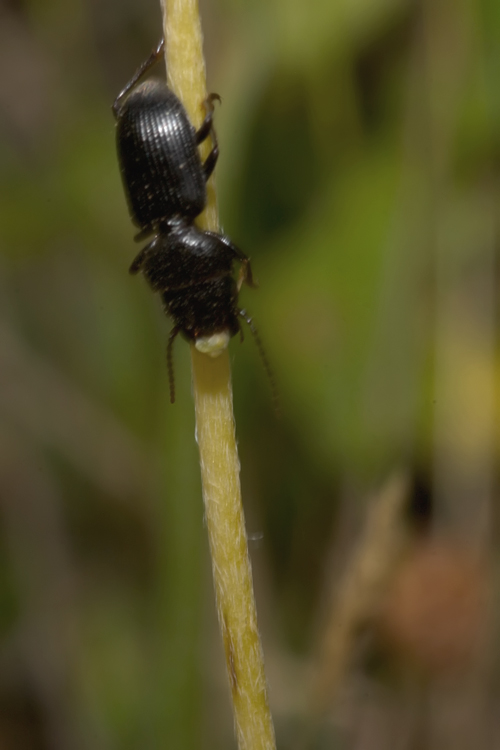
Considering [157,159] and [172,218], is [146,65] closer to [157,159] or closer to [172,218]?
[157,159]

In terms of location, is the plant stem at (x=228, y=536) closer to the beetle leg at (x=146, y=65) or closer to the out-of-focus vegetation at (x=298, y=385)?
the beetle leg at (x=146, y=65)

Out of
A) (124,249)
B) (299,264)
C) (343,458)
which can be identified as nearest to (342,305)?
(299,264)

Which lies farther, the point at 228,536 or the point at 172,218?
the point at 172,218

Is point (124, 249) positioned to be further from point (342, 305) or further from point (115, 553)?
point (115, 553)

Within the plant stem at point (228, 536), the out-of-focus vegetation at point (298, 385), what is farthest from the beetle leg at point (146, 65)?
the out-of-focus vegetation at point (298, 385)

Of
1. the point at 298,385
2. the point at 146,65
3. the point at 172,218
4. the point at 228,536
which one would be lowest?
the point at 298,385

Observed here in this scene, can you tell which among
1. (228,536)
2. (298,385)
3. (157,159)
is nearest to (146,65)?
(157,159)

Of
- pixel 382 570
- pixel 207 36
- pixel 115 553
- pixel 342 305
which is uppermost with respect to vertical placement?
pixel 207 36
